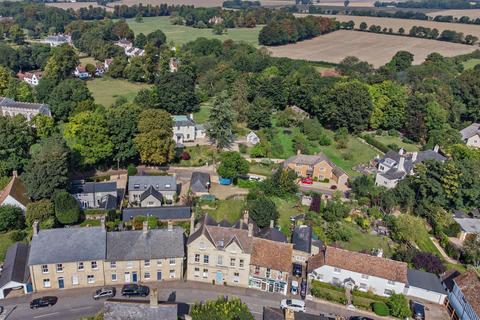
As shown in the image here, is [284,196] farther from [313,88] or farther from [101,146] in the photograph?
[313,88]

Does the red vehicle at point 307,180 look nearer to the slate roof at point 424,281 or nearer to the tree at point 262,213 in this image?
the tree at point 262,213

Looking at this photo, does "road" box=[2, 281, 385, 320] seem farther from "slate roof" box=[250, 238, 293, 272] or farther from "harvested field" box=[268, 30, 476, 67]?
"harvested field" box=[268, 30, 476, 67]

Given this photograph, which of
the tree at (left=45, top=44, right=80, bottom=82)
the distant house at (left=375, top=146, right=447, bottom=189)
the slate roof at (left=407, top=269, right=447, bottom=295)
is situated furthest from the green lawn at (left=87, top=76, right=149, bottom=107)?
the slate roof at (left=407, top=269, right=447, bottom=295)

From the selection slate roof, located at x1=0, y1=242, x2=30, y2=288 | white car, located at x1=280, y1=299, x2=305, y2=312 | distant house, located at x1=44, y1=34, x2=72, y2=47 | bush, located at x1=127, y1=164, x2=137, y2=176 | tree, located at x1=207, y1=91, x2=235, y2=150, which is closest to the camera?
slate roof, located at x1=0, y1=242, x2=30, y2=288

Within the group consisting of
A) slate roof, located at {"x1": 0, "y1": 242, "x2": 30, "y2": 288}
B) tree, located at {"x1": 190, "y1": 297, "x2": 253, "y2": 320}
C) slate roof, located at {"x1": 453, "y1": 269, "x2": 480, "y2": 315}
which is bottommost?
slate roof, located at {"x1": 453, "y1": 269, "x2": 480, "y2": 315}

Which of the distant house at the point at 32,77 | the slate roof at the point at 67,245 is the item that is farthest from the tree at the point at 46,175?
the distant house at the point at 32,77

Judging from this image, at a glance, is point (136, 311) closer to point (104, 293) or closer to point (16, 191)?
point (104, 293)
